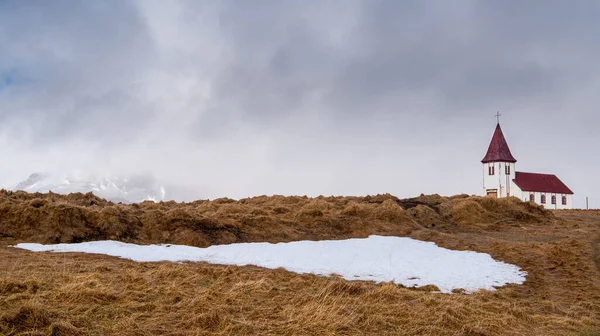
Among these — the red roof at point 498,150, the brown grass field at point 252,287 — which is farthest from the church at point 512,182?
the brown grass field at point 252,287

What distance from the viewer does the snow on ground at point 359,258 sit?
16.6 m

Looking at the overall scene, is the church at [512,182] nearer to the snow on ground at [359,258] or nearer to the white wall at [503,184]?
the white wall at [503,184]

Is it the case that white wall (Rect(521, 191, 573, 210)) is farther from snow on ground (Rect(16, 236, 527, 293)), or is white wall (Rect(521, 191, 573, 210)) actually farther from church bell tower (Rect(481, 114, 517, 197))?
snow on ground (Rect(16, 236, 527, 293))

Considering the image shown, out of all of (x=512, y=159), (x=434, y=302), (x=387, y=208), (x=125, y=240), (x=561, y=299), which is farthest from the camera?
(x=512, y=159)

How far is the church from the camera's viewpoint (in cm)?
7150

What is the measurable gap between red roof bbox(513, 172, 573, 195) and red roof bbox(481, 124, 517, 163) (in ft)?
12.9

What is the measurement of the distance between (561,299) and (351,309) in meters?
8.08

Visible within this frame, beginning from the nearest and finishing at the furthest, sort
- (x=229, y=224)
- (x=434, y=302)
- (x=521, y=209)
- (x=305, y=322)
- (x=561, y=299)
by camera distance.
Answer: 1. (x=305, y=322)
2. (x=434, y=302)
3. (x=561, y=299)
4. (x=229, y=224)
5. (x=521, y=209)

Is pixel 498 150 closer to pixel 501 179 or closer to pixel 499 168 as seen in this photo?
pixel 499 168

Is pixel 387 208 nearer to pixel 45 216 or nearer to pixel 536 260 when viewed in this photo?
pixel 536 260

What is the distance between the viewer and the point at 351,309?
980 centimetres

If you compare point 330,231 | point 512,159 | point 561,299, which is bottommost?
point 561,299

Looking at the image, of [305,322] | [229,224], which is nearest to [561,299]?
[305,322]

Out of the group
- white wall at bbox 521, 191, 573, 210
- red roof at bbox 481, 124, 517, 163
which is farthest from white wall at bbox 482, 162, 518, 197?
white wall at bbox 521, 191, 573, 210
